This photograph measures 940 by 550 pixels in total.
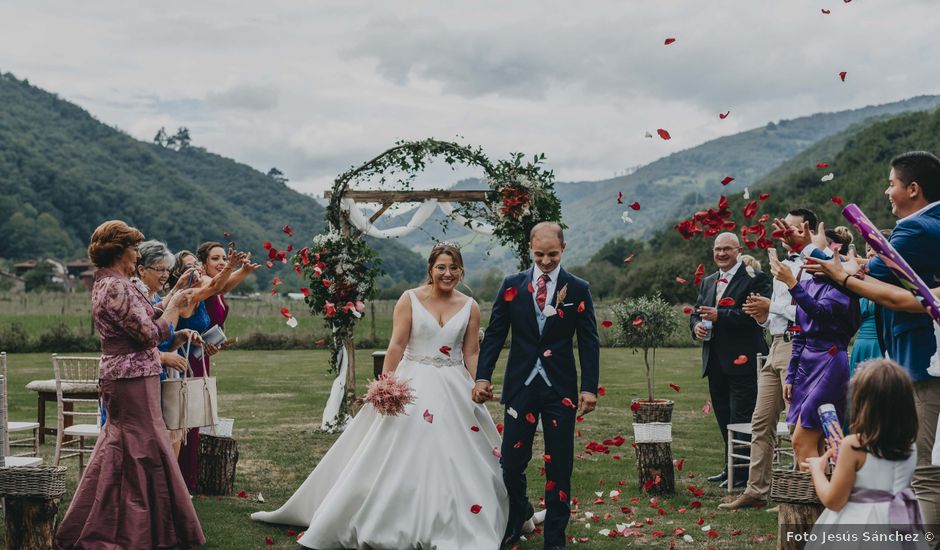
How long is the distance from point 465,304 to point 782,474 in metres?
2.84

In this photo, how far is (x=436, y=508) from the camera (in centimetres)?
672

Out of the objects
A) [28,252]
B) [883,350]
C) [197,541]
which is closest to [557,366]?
[883,350]

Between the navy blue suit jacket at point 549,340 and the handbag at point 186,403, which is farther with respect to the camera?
the handbag at point 186,403

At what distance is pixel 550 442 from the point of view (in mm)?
6789

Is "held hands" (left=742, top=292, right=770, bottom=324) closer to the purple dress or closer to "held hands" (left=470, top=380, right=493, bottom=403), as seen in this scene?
the purple dress

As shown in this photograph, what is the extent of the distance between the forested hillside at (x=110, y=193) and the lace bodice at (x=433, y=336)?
5943 centimetres

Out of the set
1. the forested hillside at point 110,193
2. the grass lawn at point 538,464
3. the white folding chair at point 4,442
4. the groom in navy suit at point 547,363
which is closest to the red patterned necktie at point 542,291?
the groom in navy suit at point 547,363

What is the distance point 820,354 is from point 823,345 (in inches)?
2.7

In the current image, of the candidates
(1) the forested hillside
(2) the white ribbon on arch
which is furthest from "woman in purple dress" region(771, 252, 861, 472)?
(1) the forested hillside

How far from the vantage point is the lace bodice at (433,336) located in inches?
286

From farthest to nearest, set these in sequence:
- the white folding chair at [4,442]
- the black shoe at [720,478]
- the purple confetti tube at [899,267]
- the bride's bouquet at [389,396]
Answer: the black shoe at [720,478]
the white folding chair at [4,442]
the bride's bouquet at [389,396]
the purple confetti tube at [899,267]

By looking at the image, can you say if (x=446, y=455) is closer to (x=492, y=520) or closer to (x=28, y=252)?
(x=492, y=520)

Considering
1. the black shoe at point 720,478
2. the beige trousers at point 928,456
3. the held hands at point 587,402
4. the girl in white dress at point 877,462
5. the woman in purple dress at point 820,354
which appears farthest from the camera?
the black shoe at point 720,478

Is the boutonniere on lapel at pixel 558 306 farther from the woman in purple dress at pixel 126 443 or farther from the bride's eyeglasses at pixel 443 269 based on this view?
the woman in purple dress at pixel 126 443
